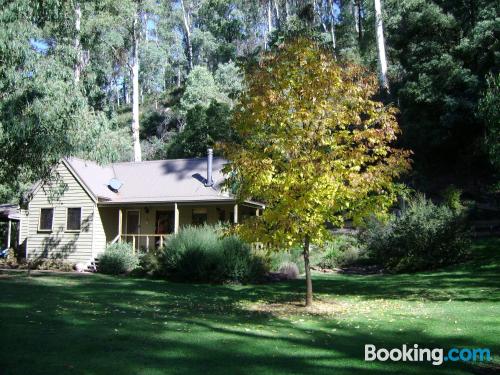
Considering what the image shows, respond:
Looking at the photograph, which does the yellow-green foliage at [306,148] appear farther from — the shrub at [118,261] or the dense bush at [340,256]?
the dense bush at [340,256]

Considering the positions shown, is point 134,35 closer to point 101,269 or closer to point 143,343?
point 101,269

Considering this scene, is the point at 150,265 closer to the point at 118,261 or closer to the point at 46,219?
the point at 118,261

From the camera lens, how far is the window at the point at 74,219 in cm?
2392

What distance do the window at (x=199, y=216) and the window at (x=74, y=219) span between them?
5.37 metres

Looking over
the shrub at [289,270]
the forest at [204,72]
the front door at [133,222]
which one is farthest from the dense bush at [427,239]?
the front door at [133,222]

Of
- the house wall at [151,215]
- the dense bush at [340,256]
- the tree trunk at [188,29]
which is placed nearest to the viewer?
the dense bush at [340,256]

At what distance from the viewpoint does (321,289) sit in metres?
14.6

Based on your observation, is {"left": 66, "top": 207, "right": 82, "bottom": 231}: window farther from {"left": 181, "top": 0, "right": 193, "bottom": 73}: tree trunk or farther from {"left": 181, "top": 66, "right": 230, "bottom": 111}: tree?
{"left": 181, "top": 0, "right": 193, "bottom": 73}: tree trunk

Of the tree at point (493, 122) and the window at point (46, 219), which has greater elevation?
the tree at point (493, 122)

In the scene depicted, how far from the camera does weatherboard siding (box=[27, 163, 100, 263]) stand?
2362cm

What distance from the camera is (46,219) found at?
81.0 ft

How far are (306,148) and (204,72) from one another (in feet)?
127

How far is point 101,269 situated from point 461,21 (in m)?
26.1

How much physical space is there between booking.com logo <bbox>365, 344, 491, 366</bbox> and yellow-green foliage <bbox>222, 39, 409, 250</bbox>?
3597 millimetres
